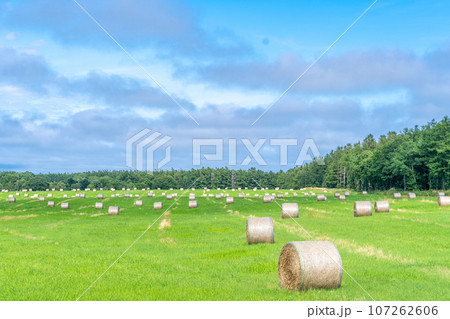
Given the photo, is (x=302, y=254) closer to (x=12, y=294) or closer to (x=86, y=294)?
(x=86, y=294)

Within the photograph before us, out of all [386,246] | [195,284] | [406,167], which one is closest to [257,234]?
[386,246]

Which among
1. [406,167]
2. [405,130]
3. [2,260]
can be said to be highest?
[405,130]

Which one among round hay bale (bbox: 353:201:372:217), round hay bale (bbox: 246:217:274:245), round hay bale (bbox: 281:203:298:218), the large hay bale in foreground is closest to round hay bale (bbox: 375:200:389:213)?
round hay bale (bbox: 353:201:372:217)

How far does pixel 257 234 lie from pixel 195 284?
9.52m

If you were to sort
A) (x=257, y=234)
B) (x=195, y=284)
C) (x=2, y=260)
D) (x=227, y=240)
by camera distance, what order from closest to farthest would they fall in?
(x=195, y=284), (x=2, y=260), (x=257, y=234), (x=227, y=240)

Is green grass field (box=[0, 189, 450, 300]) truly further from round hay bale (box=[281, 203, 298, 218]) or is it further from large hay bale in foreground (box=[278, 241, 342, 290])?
round hay bale (box=[281, 203, 298, 218])

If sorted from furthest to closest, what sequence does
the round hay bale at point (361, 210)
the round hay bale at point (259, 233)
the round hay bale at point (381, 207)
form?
the round hay bale at point (381, 207) < the round hay bale at point (361, 210) < the round hay bale at point (259, 233)

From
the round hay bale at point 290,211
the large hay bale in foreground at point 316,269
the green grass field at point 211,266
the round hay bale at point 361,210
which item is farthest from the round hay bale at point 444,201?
the large hay bale in foreground at point 316,269

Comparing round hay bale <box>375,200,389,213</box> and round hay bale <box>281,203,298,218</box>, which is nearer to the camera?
round hay bale <box>281,203,298,218</box>

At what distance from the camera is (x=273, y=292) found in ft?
41.7

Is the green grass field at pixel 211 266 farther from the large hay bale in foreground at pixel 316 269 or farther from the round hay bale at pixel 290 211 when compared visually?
the round hay bale at pixel 290 211

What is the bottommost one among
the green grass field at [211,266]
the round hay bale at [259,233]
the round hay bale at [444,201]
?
the green grass field at [211,266]

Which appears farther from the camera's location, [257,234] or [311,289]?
[257,234]
